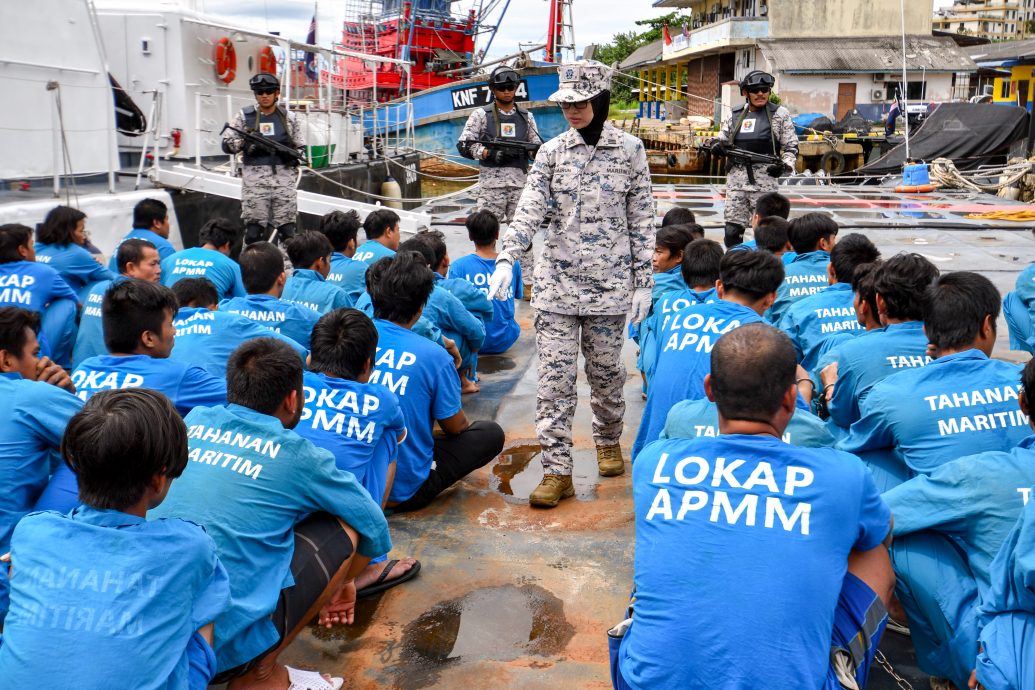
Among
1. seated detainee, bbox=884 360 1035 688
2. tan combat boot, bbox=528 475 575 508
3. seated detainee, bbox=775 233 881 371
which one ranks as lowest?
tan combat boot, bbox=528 475 575 508

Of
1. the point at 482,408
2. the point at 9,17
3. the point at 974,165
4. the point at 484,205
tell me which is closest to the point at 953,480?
the point at 482,408

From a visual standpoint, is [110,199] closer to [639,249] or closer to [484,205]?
[484,205]

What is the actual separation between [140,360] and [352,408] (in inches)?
29.1

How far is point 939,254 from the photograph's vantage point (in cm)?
952

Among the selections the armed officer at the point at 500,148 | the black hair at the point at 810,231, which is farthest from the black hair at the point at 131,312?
the armed officer at the point at 500,148

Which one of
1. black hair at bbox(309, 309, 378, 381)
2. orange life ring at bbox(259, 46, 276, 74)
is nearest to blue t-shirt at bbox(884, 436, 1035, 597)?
black hair at bbox(309, 309, 378, 381)

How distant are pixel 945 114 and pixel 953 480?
20.5 m

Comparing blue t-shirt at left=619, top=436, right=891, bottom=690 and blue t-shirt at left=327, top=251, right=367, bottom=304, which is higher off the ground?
blue t-shirt at left=327, top=251, right=367, bottom=304

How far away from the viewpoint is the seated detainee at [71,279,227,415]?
3043 millimetres

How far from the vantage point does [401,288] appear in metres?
3.77

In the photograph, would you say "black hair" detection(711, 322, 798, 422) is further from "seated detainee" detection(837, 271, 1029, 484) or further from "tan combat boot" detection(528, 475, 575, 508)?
"tan combat boot" detection(528, 475, 575, 508)

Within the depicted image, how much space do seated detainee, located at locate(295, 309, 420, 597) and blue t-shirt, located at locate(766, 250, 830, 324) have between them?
258 centimetres

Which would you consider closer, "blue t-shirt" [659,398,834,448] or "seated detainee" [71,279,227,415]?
"blue t-shirt" [659,398,834,448]

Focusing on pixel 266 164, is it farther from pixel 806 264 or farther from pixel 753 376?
pixel 753 376
